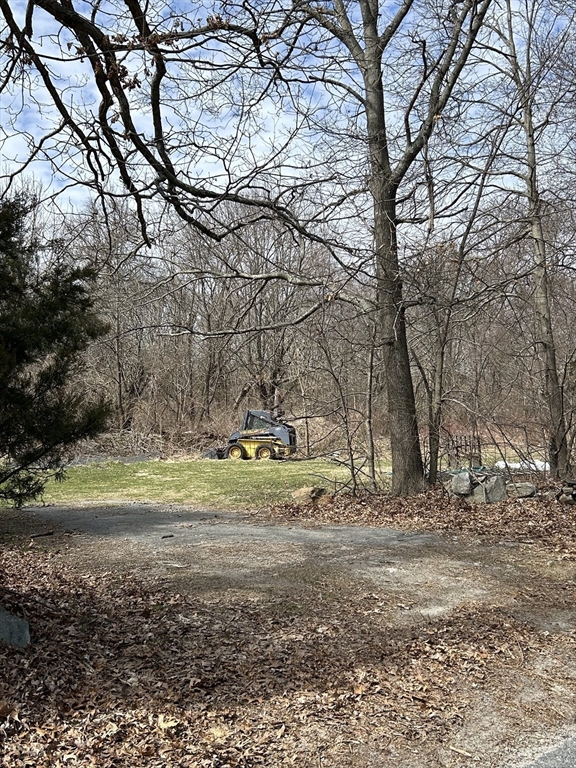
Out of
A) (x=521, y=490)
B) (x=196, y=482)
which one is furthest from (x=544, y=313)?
(x=196, y=482)

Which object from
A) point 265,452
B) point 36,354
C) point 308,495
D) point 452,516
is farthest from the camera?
point 265,452

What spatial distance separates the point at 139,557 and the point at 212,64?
16.5 feet

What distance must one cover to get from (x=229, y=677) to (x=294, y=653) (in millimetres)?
533

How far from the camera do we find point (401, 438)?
9.96 m

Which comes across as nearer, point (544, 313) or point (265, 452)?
point (544, 313)

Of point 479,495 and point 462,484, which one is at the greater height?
point 462,484

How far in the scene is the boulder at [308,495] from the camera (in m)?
10.7

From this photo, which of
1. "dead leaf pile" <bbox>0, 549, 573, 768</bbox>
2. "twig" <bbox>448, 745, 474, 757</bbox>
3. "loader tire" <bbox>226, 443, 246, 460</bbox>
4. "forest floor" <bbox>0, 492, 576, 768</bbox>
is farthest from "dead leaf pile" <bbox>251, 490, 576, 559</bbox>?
"loader tire" <bbox>226, 443, 246, 460</bbox>

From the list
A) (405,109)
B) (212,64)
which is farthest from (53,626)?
(405,109)

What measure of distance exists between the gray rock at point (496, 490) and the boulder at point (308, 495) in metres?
2.84

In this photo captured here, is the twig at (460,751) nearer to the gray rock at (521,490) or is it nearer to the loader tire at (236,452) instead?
the gray rock at (521,490)

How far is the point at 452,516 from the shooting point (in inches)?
339

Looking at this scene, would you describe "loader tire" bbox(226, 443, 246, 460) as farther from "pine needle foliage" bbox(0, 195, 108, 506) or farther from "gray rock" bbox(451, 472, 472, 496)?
"pine needle foliage" bbox(0, 195, 108, 506)

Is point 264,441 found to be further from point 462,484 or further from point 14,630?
point 14,630
